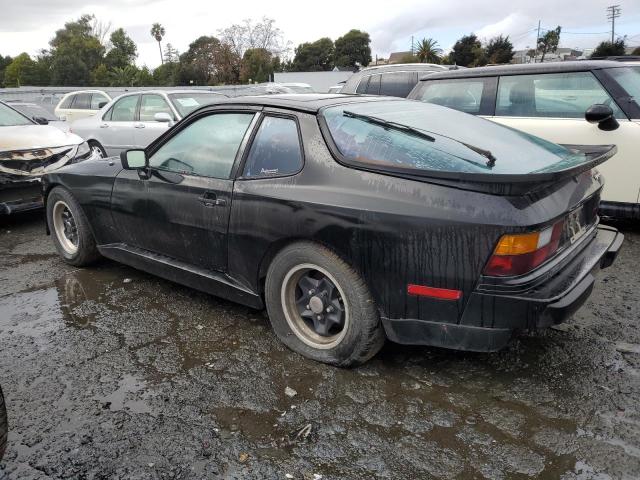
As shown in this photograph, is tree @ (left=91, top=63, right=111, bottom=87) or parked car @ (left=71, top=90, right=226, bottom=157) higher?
tree @ (left=91, top=63, right=111, bottom=87)

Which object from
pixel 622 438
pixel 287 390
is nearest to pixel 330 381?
pixel 287 390

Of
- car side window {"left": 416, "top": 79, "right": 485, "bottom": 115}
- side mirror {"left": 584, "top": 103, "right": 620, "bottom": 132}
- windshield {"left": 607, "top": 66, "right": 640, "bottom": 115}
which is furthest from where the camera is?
car side window {"left": 416, "top": 79, "right": 485, "bottom": 115}

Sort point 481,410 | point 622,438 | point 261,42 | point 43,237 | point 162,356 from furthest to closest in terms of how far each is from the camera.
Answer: point 261,42, point 43,237, point 162,356, point 481,410, point 622,438

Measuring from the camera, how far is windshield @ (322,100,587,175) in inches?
106

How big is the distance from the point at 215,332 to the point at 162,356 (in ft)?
1.33

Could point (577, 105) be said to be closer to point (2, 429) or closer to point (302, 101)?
point (302, 101)

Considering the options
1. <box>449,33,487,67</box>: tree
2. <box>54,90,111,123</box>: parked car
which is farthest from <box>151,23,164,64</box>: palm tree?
<box>54,90,111,123</box>: parked car

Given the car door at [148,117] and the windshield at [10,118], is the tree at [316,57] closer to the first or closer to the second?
the car door at [148,117]

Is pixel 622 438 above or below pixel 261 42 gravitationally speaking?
below

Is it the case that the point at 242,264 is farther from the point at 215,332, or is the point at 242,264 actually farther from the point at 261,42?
the point at 261,42

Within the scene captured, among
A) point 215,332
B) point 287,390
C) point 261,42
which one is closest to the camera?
point 287,390

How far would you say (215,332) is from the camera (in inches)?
136

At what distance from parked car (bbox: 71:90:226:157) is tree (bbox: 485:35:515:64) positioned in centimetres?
6005

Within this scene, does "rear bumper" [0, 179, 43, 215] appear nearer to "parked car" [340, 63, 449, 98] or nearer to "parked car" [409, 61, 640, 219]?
"parked car" [340, 63, 449, 98]
